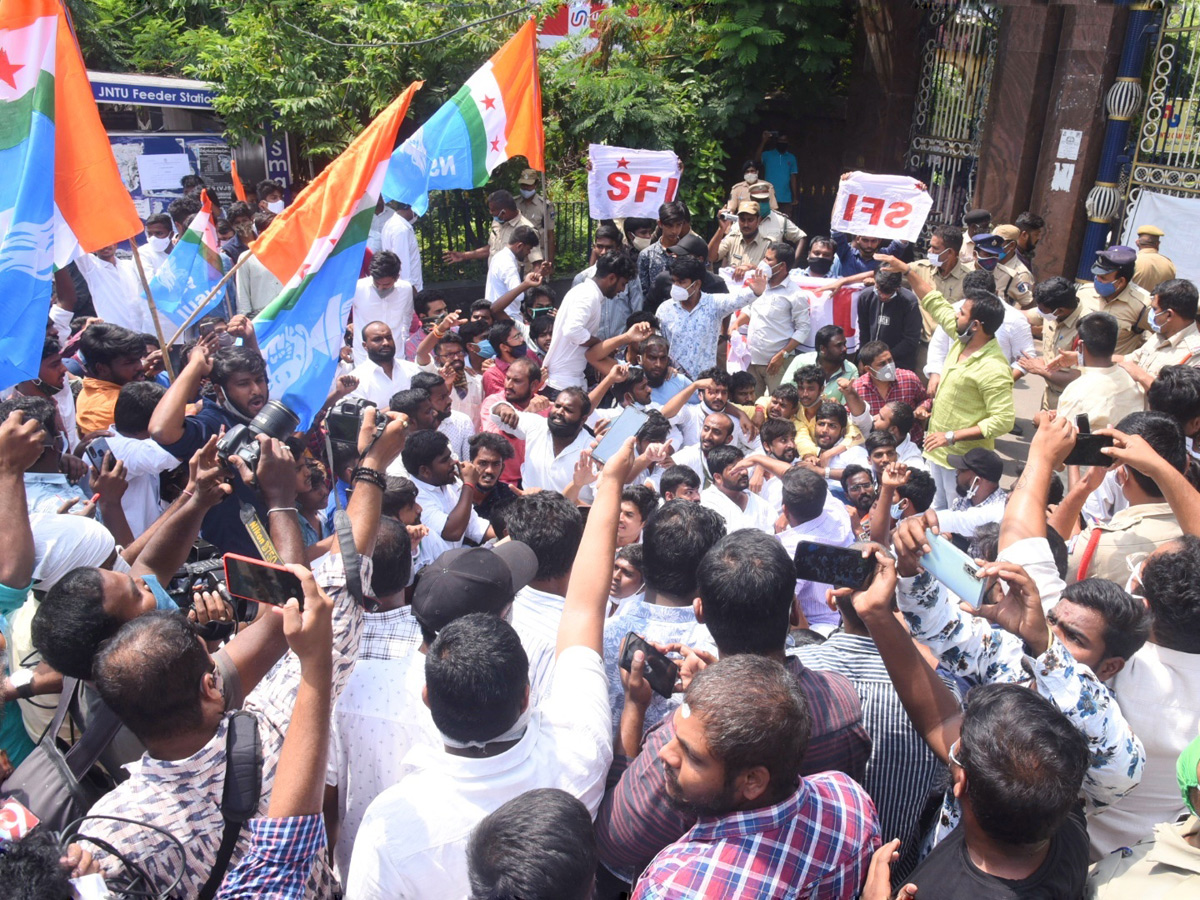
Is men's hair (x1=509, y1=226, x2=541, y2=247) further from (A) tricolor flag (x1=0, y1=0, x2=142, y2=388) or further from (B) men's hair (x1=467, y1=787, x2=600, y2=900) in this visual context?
(B) men's hair (x1=467, y1=787, x2=600, y2=900)

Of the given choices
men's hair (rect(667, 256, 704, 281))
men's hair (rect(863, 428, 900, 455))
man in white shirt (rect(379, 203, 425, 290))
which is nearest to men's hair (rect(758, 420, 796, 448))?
men's hair (rect(863, 428, 900, 455))

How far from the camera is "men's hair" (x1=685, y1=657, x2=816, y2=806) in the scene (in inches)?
78.9

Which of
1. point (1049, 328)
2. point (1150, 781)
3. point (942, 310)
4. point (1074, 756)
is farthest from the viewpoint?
point (1049, 328)

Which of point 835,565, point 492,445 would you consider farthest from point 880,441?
point 835,565

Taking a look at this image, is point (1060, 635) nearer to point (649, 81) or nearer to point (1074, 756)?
point (1074, 756)

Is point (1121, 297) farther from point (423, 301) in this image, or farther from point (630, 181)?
point (423, 301)

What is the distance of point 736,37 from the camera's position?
12586 millimetres

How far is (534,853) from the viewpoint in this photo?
1858mm

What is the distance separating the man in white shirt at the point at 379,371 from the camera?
5.82 m

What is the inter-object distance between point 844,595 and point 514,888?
1.27 meters

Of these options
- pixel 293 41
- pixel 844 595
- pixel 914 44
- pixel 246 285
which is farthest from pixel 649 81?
pixel 844 595

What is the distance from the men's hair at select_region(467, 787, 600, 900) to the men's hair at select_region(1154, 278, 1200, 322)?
5.16m

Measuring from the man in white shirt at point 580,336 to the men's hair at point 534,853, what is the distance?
4.50 meters

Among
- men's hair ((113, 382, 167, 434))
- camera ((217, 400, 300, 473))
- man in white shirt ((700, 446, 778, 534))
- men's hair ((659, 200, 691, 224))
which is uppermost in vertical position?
men's hair ((659, 200, 691, 224))
